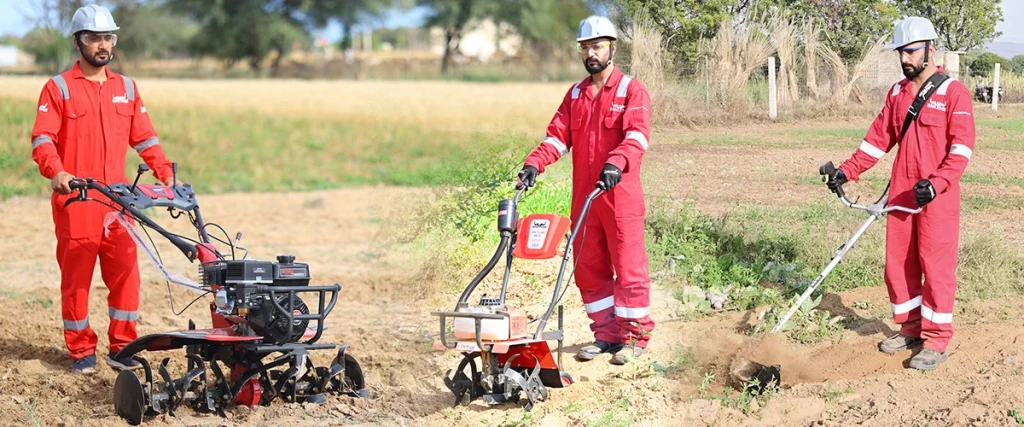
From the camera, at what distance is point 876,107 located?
6.89 metres

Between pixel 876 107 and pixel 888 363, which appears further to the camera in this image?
pixel 876 107

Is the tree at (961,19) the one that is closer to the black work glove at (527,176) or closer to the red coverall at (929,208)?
the red coverall at (929,208)

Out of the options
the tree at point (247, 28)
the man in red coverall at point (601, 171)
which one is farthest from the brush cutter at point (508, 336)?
the tree at point (247, 28)

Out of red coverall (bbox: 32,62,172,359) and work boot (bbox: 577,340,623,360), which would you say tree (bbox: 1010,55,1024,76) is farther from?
red coverall (bbox: 32,62,172,359)

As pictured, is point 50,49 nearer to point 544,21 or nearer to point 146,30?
point 146,30

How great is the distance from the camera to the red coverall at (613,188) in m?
5.65

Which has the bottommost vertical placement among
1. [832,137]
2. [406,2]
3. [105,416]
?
[105,416]

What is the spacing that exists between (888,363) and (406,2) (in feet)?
40.2


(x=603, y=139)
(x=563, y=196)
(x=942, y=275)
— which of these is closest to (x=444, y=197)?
(x=563, y=196)

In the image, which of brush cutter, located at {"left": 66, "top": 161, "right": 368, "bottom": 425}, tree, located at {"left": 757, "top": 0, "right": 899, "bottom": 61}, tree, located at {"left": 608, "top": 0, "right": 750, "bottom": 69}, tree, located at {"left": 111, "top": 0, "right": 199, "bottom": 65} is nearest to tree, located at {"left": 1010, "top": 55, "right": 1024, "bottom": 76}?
tree, located at {"left": 757, "top": 0, "right": 899, "bottom": 61}

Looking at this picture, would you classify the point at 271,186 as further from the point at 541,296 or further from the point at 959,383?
the point at 959,383

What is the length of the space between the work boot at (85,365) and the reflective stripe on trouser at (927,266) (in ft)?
14.5

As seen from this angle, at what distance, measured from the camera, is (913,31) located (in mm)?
5695

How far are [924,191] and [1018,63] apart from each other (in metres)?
1.87
